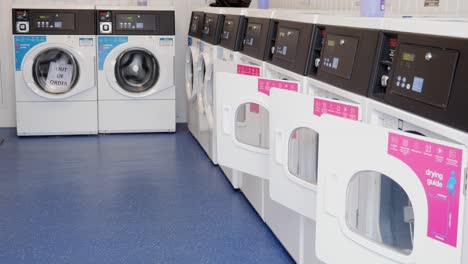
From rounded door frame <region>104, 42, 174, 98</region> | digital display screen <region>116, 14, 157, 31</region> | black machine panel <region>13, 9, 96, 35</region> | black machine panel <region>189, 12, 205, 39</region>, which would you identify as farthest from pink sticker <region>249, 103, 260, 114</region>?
black machine panel <region>13, 9, 96, 35</region>

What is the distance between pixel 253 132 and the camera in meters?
3.77

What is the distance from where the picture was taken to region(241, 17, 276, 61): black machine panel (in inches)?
149

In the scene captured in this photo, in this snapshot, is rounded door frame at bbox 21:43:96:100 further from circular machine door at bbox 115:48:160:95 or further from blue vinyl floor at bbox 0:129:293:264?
blue vinyl floor at bbox 0:129:293:264

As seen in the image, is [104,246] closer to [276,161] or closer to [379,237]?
[276,161]

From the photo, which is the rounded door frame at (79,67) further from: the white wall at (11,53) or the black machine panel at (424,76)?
the black machine panel at (424,76)

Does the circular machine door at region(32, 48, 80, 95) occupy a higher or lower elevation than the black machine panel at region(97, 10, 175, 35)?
lower

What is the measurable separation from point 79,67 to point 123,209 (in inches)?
101

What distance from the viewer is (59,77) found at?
6.45 meters

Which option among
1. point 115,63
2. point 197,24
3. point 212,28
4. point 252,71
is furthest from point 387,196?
point 115,63

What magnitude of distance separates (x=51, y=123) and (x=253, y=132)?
10.9 feet

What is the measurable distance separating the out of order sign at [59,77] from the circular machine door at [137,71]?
1.57ft

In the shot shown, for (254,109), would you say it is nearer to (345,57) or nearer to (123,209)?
(123,209)

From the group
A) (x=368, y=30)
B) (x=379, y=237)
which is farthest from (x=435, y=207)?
(x=368, y=30)

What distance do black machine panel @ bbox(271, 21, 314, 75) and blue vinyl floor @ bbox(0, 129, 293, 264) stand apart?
1020 millimetres
